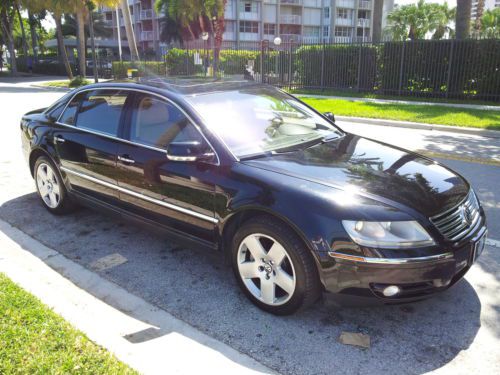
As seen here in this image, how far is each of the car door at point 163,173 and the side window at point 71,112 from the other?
3.43 feet

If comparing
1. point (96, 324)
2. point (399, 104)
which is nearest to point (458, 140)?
point (399, 104)

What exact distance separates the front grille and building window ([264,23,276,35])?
60.9 meters

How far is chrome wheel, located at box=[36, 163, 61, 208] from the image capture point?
516cm

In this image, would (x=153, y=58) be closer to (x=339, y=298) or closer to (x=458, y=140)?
(x=458, y=140)

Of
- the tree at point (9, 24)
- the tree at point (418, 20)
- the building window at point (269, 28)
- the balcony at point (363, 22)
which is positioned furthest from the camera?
the balcony at point (363, 22)

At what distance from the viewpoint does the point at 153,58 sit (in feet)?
185

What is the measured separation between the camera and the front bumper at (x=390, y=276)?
281 cm

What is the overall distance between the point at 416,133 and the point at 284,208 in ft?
27.6

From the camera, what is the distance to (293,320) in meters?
3.23

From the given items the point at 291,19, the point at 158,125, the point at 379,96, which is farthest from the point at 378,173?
the point at 291,19

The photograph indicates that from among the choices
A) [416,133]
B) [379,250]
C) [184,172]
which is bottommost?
[416,133]

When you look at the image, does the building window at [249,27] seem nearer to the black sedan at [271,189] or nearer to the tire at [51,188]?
the tire at [51,188]

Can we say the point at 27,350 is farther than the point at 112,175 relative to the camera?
No

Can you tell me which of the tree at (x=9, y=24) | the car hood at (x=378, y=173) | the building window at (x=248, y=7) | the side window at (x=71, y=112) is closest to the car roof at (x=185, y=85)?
the side window at (x=71, y=112)
